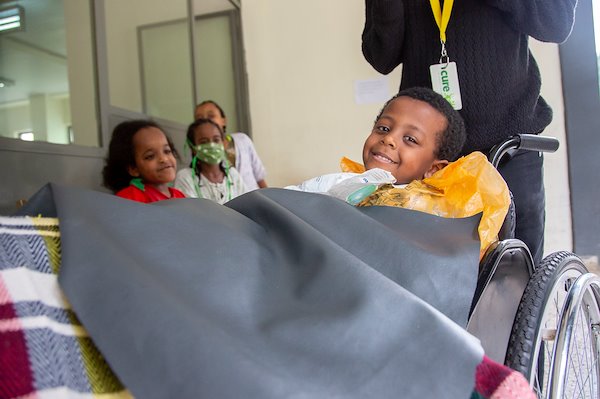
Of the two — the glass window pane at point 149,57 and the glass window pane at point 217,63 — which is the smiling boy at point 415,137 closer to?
the glass window pane at point 149,57

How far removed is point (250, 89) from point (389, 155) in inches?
123

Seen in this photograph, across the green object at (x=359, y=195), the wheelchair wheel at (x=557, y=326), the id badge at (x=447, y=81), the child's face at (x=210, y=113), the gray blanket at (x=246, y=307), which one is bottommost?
the wheelchair wheel at (x=557, y=326)

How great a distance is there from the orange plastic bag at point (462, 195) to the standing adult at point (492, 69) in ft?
1.27

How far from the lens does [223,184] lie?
9.17ft

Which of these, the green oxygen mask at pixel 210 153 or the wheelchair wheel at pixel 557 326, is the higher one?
the green oxygen mask at pixel 210 153

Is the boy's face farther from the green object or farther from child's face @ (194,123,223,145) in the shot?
child's face @ (194,123,223,145)

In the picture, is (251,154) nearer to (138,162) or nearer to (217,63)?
(217,63)

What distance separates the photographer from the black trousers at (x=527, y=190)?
4.24 feet

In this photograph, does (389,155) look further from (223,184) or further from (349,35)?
(349,35)

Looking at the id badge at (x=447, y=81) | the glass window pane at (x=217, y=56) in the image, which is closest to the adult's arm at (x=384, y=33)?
the id badge at (x=447, y=81)

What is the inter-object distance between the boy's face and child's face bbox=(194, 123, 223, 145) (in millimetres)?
1730

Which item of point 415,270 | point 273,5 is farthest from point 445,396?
point 273,5

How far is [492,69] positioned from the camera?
4.17 feet

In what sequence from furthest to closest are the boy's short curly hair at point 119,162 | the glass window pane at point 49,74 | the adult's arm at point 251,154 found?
the adult's arm at point 251,154 → the boy's short curly hair at point 119,162 → the glass window pane at point 49,74
